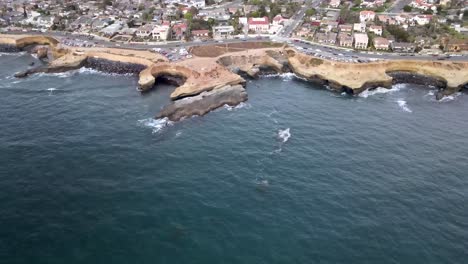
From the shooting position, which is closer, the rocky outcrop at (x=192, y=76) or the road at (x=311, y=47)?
the rocky outcrop at (x=192, y=76)

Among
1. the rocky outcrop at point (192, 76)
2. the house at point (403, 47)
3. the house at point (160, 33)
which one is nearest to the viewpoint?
the rocky outcrop at point (192, 76)

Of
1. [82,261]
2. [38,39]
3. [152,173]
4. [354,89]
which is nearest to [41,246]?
[82,261]

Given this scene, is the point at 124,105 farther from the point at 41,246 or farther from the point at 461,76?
the point at 461,76

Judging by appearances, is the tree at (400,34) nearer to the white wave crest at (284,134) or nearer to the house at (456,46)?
the house at (456,46)

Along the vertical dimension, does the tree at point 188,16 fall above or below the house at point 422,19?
above

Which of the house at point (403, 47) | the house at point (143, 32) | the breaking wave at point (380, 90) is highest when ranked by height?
the house at point (143, 32)

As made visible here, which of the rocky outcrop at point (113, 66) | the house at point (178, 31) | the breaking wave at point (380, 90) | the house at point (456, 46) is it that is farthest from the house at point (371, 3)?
the rocky outcrop at point (113, 66)
